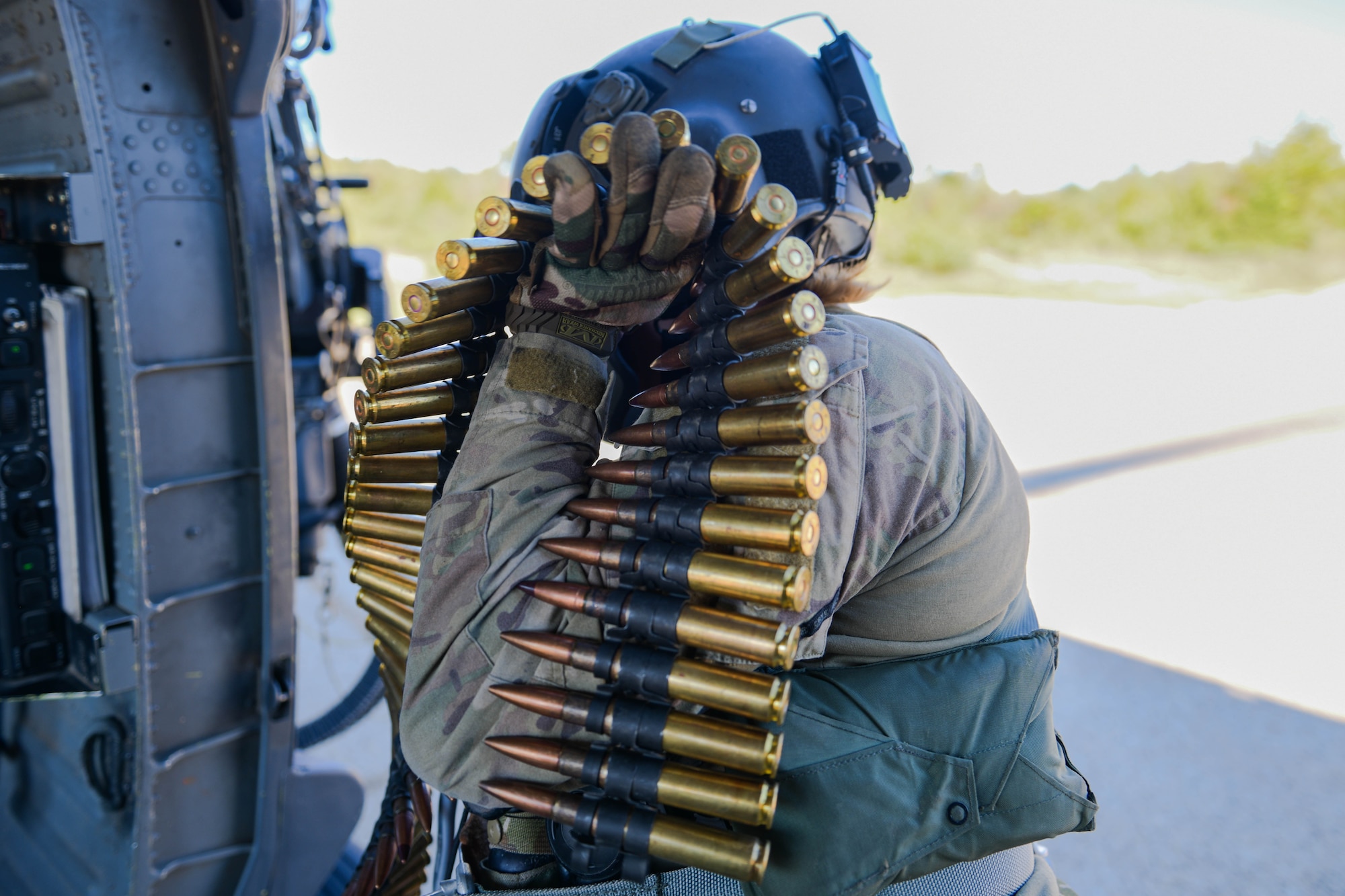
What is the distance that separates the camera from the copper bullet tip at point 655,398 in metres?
1.33

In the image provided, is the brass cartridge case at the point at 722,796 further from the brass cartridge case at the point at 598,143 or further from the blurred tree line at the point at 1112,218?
the blurred tree line at the point at 1112,218

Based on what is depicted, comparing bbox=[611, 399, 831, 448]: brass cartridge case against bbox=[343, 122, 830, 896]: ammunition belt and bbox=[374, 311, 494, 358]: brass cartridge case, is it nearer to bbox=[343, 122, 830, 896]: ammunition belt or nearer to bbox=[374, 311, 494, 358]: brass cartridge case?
bbox=[343, 122, 830, 896]: ammunition belt

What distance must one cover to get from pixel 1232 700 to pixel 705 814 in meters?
4.20

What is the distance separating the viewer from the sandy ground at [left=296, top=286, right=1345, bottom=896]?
3418mm

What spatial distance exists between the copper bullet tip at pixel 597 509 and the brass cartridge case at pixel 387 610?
2.04 ft

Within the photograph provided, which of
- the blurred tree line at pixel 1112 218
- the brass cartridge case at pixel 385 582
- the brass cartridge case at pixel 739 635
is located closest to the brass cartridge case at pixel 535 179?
the brass cartridge case at pixel 739 635

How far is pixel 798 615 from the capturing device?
1.17 meters

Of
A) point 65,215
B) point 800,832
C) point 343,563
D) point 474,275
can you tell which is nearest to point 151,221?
point 65,215

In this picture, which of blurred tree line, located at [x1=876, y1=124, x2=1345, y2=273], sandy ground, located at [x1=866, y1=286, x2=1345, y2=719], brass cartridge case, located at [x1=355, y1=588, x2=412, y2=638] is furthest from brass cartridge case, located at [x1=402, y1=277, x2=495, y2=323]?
blurred tree line, located at [x1=876, y1=124, x2=1345, y2=273]

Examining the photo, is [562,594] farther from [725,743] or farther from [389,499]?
[389,499]

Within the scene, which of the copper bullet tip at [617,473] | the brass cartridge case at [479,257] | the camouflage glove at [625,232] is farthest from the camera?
the copper bullet tip at [617,473]

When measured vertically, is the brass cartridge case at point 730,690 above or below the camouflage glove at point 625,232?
below

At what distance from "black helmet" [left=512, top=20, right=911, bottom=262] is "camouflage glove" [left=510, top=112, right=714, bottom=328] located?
46cm

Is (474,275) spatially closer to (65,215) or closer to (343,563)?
(65,215)
